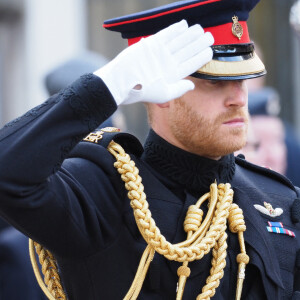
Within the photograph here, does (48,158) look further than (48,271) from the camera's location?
No

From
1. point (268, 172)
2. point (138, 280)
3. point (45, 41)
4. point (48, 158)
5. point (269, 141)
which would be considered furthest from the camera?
point (45, 41)

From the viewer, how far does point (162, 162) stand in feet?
11.3

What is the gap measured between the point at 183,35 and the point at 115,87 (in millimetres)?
260

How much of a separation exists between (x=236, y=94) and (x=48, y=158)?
0.69 m

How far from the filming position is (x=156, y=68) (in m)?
3.05

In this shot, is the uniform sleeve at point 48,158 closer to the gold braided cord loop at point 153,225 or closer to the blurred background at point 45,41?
the gold braided cord loop at point 153,225

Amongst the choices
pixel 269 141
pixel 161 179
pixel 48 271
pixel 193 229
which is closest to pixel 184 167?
pixel 161 179

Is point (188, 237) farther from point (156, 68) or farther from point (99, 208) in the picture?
point (156, 68)

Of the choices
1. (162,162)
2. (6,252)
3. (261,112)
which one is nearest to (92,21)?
(261,112)

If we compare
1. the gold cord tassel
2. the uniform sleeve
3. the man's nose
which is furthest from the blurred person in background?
the uniform sleeve

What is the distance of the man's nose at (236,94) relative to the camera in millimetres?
3297

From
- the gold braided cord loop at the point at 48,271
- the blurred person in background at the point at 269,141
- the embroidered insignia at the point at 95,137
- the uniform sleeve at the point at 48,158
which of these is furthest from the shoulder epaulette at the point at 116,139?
the blurred person in background at the point at 269,141

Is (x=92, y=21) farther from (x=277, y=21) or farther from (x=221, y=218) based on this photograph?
(x=221, y=218)

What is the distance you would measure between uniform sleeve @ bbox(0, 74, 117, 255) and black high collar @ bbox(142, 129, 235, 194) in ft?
1.39
